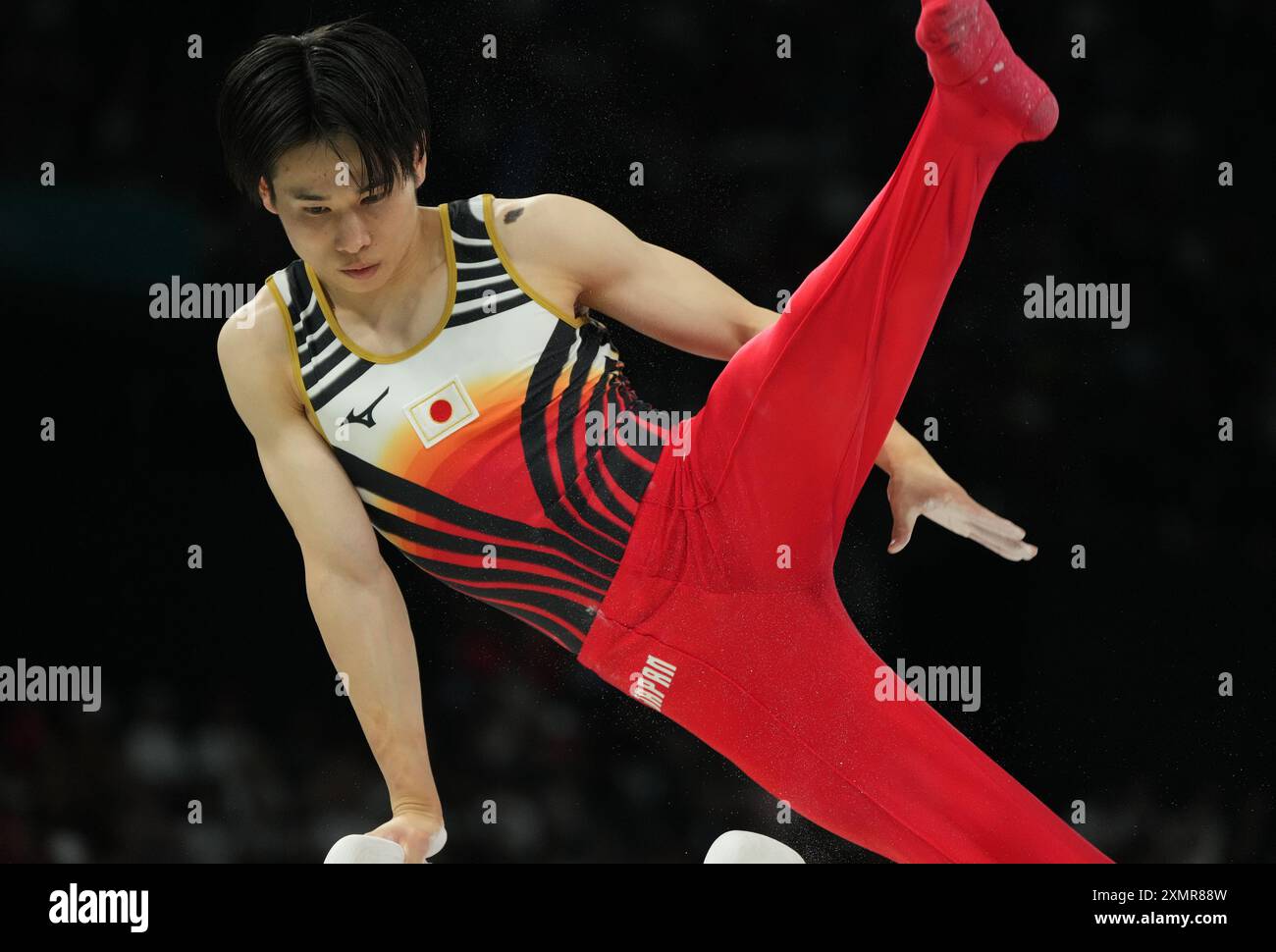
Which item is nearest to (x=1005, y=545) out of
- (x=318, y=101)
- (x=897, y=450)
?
(x=897, y=450)

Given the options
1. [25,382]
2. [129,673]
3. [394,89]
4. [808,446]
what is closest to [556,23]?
[394,89]

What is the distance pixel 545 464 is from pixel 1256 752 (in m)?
1.45

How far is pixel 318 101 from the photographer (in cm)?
214

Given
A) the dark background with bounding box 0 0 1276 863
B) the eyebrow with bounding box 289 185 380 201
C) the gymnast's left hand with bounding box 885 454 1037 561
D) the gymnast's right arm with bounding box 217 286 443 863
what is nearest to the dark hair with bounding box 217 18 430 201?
the eyebrow with bounding box 289 185 380 201

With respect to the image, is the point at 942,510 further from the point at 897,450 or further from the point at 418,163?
the point at 418,163

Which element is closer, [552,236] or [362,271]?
[362,271]

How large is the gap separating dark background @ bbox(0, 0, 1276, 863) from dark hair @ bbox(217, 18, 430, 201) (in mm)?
538

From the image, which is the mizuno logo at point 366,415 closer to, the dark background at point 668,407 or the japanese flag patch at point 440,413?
the japanese flag patch at point 440,413

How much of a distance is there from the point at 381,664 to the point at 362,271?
0.60m

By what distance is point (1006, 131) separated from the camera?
2.00 m

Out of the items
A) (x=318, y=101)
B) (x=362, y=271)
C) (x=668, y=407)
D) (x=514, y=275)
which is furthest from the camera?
(x=668, y=407)

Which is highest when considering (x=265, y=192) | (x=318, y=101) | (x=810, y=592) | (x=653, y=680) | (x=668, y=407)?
(x=318, y=101)

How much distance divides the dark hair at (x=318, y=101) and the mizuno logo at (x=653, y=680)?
81 centimetres

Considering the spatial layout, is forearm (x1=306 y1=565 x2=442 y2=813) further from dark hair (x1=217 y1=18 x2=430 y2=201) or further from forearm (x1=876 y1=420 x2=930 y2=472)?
forearm (x1=876 y1=420 x2=930 y2=472)
